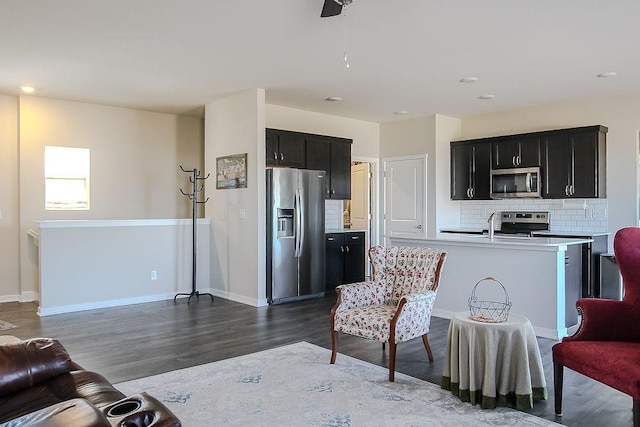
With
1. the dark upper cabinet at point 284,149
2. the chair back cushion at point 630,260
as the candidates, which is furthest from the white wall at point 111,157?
the chair back cushion at point 630,260

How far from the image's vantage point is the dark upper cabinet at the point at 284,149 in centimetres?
636

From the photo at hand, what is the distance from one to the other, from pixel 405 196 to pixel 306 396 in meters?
5.35

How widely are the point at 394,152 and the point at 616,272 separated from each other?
367 centimetres

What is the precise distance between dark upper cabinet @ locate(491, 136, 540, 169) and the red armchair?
4103mm

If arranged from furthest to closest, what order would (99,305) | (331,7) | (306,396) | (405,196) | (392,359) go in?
(405,196) → (99,305) → (392,359) → (331,7) → (306,396)

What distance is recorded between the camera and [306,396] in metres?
3.12

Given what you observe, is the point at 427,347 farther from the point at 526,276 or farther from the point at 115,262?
the point at 115,262

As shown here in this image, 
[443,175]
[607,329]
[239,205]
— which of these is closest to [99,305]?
[239,205]

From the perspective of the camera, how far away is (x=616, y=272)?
19.8 ft

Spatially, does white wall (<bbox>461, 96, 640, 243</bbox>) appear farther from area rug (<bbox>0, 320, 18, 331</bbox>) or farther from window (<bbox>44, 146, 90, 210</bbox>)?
area rug (<bbox>0, 320, 18, 331</bbox>)

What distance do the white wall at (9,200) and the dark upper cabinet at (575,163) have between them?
23.1ft

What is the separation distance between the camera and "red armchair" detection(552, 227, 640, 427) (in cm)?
263

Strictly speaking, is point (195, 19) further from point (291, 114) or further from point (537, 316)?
point (537, 316)

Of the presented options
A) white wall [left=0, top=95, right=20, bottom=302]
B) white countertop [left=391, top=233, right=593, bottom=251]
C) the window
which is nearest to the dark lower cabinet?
white countertop [left=391, top=233, right=593, bottom=251]
